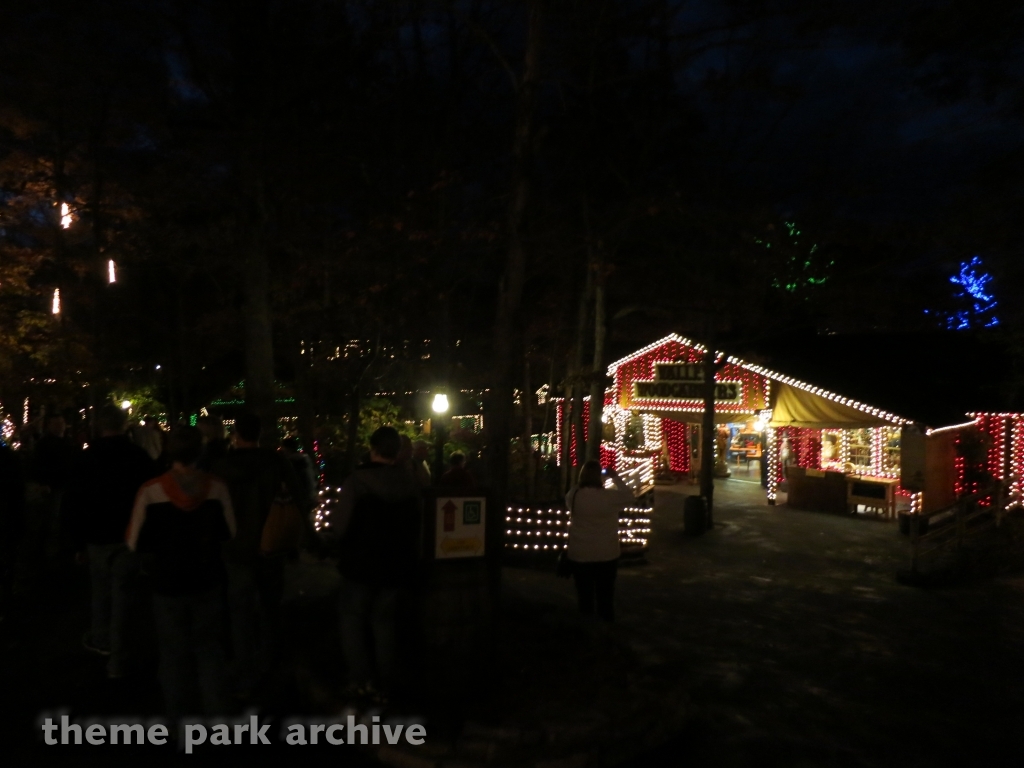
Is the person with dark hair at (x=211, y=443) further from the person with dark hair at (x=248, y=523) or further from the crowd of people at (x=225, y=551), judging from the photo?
the person with dark hair at (x=248, y=523)

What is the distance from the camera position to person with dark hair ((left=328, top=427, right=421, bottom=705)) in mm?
5348

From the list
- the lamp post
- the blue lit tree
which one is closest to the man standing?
the lamp post

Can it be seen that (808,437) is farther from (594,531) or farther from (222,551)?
(222,551)

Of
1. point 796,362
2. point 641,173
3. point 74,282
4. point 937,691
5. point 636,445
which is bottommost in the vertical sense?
point 937,691

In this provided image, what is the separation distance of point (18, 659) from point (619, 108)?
1272 cm

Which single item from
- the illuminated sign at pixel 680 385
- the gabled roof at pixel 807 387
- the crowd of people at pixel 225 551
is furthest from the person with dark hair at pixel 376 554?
the illuminated sign at pixel 680 385

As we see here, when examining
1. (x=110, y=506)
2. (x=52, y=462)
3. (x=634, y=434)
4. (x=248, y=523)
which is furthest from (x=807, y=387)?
(x=110, y=506)

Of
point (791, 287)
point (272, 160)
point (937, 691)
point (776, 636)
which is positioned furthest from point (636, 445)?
point (937, 691)

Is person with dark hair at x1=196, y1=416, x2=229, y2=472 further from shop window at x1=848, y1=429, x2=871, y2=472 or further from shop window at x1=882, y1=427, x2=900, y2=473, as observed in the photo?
shop window at x1=848, y1=429, x2=871, y2=472

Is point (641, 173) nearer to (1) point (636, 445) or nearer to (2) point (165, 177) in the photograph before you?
(2) point (165, 177)

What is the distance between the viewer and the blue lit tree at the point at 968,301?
14991 mm

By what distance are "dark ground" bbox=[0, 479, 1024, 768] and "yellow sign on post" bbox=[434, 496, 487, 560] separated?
0.82m

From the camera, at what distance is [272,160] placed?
42.4 feet

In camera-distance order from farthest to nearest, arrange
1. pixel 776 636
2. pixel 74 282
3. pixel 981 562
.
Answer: pixel 74 282, pixel 981 562, pixel 776 636
